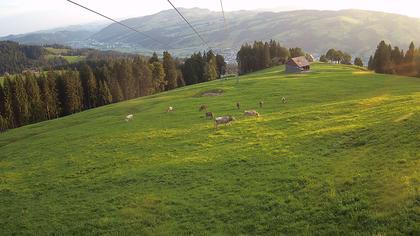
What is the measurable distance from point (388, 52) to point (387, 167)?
361ft

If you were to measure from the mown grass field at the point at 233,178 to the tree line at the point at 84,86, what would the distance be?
5411cm

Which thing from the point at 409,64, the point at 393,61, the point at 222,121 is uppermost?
the point at 393,61

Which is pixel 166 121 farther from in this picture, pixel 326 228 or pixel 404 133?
pixel 326 228

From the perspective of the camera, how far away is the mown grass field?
1762cm

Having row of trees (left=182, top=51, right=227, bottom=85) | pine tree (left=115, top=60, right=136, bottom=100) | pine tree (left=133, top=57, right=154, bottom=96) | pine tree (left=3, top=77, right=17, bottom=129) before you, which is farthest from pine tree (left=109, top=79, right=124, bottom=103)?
row of trees (left=182, top=51, right=227, bottom=85)

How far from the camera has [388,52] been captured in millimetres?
117062

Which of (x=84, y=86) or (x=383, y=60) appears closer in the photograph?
(x=84, y=86)

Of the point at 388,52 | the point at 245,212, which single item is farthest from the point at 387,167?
the point at 388,52

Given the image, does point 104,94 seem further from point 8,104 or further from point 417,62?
point 417,62

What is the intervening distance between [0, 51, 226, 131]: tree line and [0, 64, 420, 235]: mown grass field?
54107 millimetres

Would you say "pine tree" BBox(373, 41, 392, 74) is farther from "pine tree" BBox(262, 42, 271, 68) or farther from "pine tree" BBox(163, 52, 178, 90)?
"pine tree" BBox(163, 52, 178, 90)

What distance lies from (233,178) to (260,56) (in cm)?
13829

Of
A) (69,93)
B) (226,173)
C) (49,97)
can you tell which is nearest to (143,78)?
(69,93)

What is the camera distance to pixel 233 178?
24.3 m
